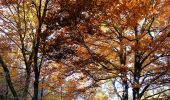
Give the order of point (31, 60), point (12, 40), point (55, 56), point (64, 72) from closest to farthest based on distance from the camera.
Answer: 1. point (55, 56)
2. point (64, 72)
3. point (31, 60)
4. point (12, 40)

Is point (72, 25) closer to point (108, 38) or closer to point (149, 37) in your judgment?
point (108, 38)

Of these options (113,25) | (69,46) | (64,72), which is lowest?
(64,72)

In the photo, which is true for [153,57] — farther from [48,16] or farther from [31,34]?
[31,34]

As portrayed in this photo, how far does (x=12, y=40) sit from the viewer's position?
19.0m

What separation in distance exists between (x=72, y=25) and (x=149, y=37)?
13.1ft

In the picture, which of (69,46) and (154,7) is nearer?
(154,7)

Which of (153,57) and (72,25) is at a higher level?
(72,25)

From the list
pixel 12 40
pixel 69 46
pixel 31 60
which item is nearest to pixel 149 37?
pixel 69 46

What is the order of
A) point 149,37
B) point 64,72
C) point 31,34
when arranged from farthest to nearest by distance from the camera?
point 31,34 → point 64,72 → point 149,37

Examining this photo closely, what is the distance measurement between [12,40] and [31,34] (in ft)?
7.27

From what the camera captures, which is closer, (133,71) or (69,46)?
(69,46)

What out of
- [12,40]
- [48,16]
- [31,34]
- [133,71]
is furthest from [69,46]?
[12,40]

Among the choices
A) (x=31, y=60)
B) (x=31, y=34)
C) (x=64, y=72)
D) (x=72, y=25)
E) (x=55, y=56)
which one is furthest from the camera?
(x=31, y=34)

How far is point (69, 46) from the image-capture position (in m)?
13.4
